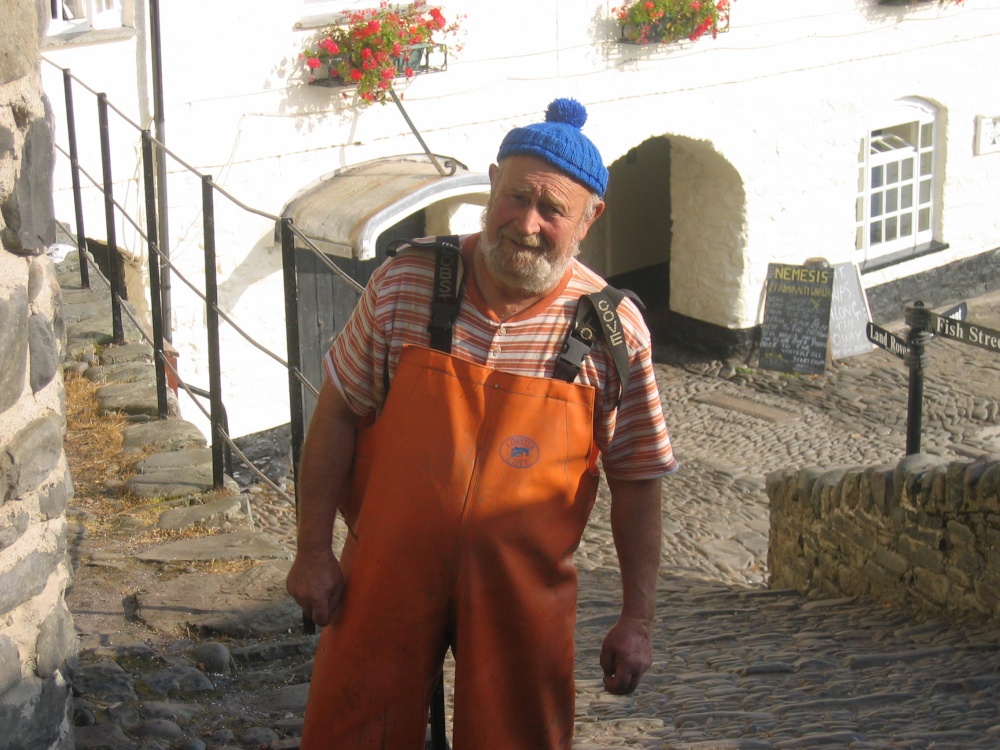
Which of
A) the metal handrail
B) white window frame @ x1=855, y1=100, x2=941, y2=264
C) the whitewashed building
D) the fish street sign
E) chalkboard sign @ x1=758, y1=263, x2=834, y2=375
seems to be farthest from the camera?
white window frame @ x1=855, y1=100, x2=941, y2=264

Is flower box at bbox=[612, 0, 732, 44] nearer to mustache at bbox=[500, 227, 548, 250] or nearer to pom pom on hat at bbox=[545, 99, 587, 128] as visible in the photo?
pom pom on hat at bbox=[545, 99, 587, 128]

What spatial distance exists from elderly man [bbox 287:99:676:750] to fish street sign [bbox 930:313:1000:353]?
12.6 feet

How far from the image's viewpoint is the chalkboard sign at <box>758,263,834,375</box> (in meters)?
12.1

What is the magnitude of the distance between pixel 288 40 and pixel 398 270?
724cm

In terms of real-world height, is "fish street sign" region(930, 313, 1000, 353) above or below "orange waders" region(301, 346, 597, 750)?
below

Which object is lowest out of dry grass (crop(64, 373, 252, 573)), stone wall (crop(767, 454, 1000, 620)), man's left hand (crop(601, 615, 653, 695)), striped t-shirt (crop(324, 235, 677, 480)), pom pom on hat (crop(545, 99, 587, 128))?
stone wall (crop(767, 454, 1000, 620))

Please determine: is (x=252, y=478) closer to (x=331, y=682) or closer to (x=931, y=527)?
(x=931, y=527)

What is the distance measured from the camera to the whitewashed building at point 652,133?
8.95m

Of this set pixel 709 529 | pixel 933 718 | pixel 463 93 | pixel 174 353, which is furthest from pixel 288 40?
pixel 933 718

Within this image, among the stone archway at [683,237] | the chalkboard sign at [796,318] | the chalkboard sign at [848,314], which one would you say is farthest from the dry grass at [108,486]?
the chalkboard sign at [848,314]

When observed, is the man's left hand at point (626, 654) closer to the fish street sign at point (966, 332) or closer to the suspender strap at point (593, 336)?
the suspender strap at point (593, 336)

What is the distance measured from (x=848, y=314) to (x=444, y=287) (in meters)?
10.7

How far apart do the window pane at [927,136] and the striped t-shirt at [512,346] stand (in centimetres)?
1237

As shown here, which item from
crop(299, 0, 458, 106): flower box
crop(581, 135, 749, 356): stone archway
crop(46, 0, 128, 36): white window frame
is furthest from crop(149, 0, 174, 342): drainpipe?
crop(581, 135, 749, 356): stone archway
